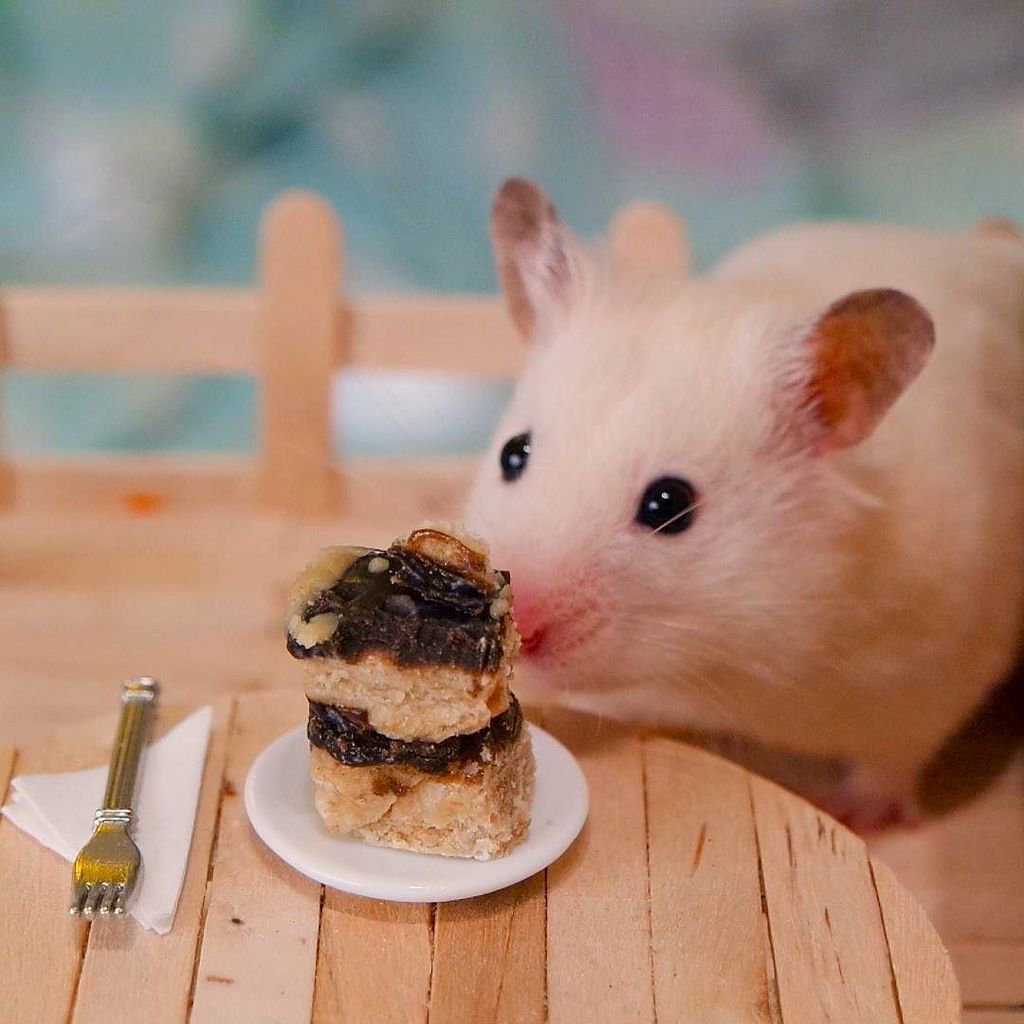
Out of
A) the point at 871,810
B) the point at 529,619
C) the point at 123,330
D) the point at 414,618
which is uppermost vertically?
the point at 414,618

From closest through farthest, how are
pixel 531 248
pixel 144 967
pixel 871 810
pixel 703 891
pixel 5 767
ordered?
1. pixel 144 967
2. pixel 703 891
3. pixel 5 767
4. pixel 531 248
5. pixel 871 810

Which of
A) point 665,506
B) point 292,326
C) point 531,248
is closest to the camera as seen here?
point 665,506

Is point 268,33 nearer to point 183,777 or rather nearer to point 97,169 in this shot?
point 97,169

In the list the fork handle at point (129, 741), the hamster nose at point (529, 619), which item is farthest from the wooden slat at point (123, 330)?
the hamster nose at point (529, 619)

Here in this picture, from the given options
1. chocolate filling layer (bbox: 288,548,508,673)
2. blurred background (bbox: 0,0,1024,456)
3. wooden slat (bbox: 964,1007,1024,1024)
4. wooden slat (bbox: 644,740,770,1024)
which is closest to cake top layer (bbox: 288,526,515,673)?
chocolate filling layer (bbox: 288,548,508,673)

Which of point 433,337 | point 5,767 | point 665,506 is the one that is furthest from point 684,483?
point 433,337

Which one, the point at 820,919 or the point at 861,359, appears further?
the point at 861,359

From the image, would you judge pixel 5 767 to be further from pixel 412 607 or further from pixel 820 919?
pixel 820 919
